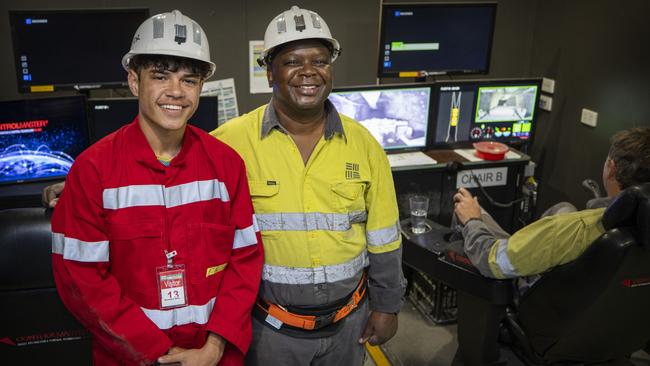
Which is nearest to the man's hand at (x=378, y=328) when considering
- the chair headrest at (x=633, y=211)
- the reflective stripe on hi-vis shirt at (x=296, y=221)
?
the reflective stripe on hi-vis shirt at (x=296, y=221)

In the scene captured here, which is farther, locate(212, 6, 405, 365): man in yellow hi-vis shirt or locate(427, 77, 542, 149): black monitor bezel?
locate(427, 77, 542, 149): black monitor bezel

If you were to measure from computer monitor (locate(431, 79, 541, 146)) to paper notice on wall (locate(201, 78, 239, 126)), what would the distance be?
129cm

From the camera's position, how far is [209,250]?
1.57 metres

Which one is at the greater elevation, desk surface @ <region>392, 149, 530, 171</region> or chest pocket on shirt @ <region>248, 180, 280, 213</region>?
chest pocket on shirt @ <region>248, 180, 280, 213</region>

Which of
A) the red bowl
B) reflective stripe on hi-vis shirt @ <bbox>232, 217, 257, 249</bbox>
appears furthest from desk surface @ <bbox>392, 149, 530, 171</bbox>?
reflective stripe on hi-vis shirt @ <bbox>232, 217, 257, 249</bbox>

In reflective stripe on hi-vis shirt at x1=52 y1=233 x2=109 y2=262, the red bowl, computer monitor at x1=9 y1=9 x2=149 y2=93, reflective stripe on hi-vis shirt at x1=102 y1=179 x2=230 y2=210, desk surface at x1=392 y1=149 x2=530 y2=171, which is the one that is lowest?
desk surface at x1=392 y1=149 x2=530 y2=171

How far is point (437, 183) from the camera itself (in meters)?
3.58

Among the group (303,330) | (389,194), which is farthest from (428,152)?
(303,330)

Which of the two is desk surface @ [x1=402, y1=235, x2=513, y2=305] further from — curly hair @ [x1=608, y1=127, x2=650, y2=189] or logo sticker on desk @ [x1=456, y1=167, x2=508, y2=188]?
logo sticker on desk @ [x1=456, y1=167, x2=508, y2=188]

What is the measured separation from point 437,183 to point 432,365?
3.69 ft

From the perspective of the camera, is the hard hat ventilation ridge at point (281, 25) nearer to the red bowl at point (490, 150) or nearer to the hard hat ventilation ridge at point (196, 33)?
the hard hat ventilation ridge at point (196, 33)

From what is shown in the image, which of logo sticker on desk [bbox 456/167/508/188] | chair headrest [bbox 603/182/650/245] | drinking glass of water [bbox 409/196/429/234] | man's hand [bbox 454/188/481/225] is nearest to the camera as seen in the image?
chair headrest [bbox 603/182/650/245]

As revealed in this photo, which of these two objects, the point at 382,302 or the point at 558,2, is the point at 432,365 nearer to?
the point at 382,302

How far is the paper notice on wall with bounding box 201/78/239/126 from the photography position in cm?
377
